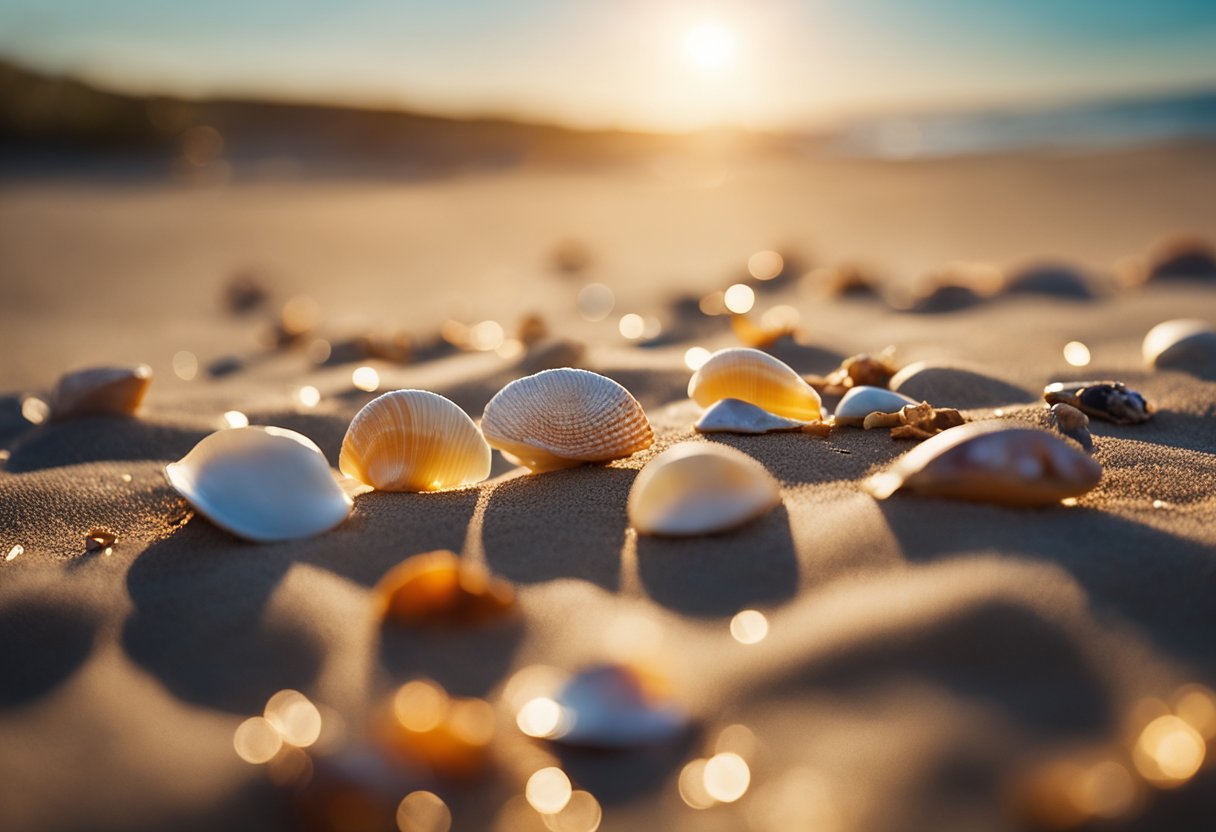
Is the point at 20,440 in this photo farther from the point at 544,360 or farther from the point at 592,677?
the point at 592,677

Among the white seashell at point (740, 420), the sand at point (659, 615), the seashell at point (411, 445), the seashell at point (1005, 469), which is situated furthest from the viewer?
the white seashell at point (740, 420)

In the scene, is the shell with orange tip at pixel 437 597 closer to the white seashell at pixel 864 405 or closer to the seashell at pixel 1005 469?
the seashell at pixel 1005 469

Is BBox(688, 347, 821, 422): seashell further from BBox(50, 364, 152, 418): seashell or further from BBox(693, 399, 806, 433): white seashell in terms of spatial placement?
BBox(50, 364, 152, 418): seashell

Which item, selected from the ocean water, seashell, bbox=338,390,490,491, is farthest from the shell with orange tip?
the ocean water

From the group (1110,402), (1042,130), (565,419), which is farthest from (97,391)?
(1042,130)

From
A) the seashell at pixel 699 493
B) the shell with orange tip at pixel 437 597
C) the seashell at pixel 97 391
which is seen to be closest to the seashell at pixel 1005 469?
the seashell at pixel 699 493

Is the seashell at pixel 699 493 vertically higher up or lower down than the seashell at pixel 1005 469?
lower down
